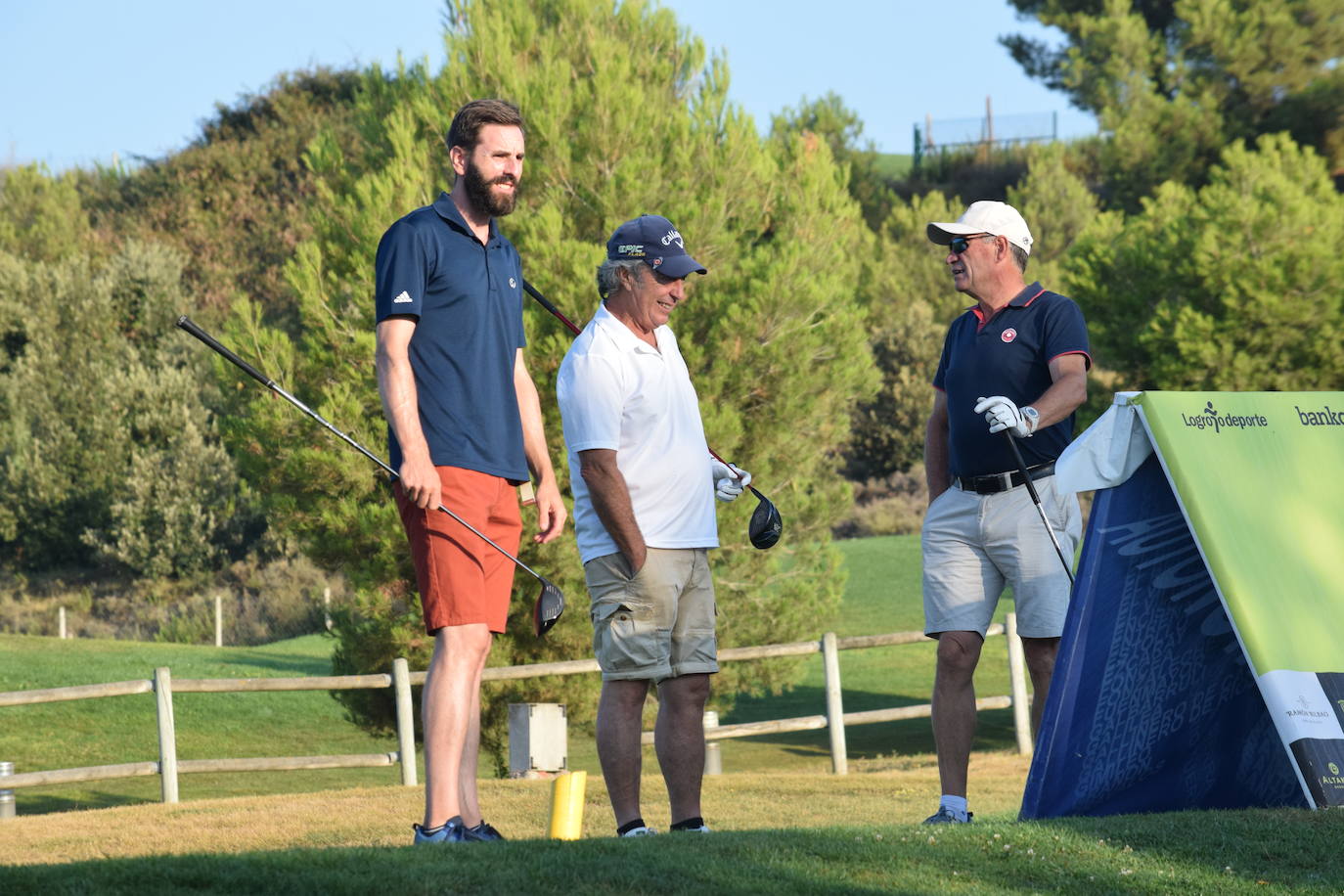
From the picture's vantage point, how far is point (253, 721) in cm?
1886

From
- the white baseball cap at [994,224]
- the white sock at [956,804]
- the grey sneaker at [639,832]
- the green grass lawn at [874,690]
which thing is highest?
the white baseball cap at [994,224]

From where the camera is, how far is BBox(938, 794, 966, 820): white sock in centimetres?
506

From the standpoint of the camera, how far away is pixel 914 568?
1214 inches

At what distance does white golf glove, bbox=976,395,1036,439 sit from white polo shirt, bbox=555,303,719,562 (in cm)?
95

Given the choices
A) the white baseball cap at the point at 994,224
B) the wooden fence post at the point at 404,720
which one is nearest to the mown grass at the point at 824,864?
the white baseball cap at the point at 994,224

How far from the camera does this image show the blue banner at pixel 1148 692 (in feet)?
15.3

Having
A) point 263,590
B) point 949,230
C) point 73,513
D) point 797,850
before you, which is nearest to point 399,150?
point 949,230

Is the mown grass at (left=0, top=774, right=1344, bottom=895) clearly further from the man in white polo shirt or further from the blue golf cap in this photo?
the blue golf cap

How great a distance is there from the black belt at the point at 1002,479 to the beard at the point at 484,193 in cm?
188

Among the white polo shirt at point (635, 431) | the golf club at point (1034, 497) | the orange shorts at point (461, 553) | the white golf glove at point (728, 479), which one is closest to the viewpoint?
the orange shorts at point (461, 553)

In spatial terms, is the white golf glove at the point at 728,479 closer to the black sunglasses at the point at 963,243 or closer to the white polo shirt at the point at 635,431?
the white polo shirt at the point at 635,431

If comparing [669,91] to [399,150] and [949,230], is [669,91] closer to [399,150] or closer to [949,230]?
[399,150]

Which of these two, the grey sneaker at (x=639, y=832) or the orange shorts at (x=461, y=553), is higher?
the orange shorts at (x=461, y=553)

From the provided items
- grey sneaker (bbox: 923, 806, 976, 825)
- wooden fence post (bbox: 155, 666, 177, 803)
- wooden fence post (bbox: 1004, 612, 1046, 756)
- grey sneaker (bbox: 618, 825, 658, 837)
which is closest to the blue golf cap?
grey sneaker (bbox: 618, 825, 658, 837)
